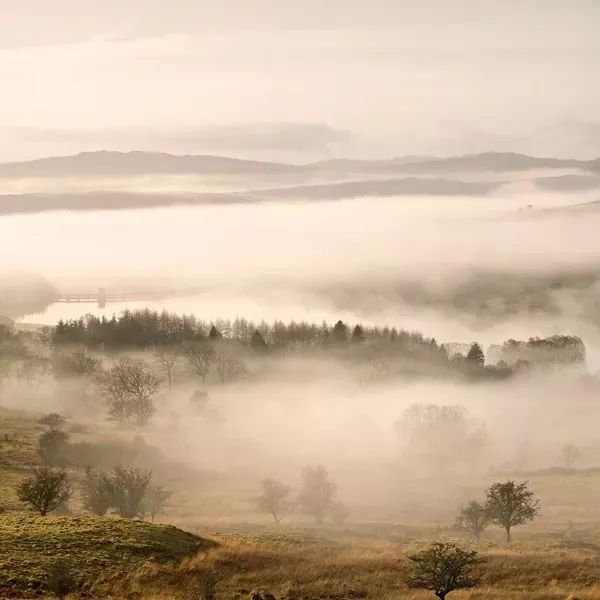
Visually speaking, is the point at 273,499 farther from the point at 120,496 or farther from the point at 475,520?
the point at 120,496

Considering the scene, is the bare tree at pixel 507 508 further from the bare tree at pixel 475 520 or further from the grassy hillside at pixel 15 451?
the grassy hillside at pixel 15 451

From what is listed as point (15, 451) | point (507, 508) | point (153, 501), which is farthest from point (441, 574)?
point (15, 451)

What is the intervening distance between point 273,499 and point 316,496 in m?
8.26

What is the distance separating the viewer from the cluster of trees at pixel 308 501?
156m

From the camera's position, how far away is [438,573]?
75.6 metres

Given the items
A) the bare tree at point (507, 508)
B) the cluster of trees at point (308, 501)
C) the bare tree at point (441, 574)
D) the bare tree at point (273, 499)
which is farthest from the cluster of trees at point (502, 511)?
the bare tree at point (441, 574)

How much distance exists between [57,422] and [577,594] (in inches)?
4612

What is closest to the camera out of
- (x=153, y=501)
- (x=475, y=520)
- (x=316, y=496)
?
(x=153, y=501)

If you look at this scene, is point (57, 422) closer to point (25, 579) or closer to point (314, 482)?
point (314, 482)

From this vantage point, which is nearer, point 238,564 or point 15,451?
point 238,564

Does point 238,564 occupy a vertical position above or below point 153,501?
below

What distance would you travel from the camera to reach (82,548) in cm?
8106

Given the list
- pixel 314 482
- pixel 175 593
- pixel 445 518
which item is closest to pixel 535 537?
pixel 445 518

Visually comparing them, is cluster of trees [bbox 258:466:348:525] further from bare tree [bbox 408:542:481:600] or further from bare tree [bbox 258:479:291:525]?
bare tree [bbox 408:542:481:600]
